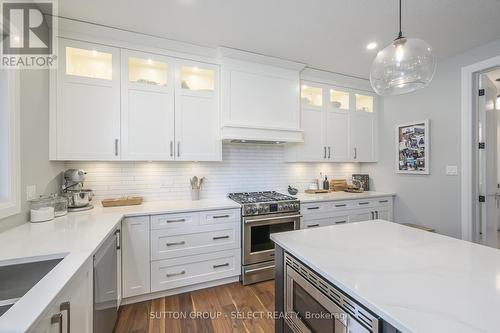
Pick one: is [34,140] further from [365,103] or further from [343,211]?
[365,103]

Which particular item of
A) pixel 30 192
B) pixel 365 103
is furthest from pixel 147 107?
pixel 365 103

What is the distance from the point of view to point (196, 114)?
2508mm

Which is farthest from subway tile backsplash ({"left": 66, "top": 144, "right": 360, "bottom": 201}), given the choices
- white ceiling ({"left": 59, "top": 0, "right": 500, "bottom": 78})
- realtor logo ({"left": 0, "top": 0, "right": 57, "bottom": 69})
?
white ceiling ({"left": 59, "top": 0, "right": 500, "bottom": 78})

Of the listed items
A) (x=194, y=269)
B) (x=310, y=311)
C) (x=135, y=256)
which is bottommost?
(x=194, y=269)

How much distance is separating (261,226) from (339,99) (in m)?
2.38

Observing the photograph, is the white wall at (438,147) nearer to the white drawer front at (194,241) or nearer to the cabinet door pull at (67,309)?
the white drawer front at (194,241)

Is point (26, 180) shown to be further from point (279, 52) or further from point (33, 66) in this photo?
point (279, 52)

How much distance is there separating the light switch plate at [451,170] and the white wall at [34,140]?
14.2 ft

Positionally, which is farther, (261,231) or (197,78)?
(197,78)

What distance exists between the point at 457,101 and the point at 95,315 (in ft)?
13.4

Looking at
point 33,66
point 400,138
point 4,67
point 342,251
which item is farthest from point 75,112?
point 400,138

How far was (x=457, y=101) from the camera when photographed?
104 inches

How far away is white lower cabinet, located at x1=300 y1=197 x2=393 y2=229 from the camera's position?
2.78m

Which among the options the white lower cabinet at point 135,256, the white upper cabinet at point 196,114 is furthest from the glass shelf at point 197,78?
the white lower cabinet at point 135,256
